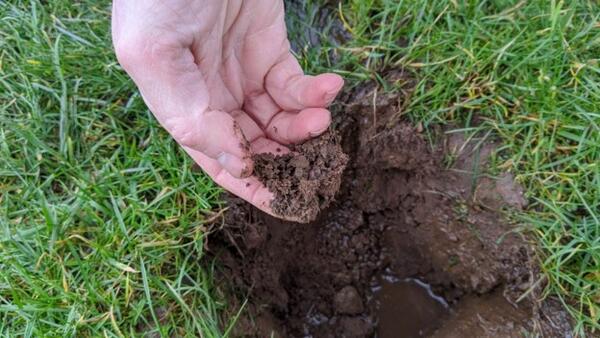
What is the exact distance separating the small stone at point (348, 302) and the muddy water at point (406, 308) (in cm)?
11

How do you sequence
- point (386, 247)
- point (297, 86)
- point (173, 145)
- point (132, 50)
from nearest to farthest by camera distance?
point (132, 50), point (297, 86), point (173, 145), point (386, 247)

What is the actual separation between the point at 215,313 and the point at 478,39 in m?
1.49

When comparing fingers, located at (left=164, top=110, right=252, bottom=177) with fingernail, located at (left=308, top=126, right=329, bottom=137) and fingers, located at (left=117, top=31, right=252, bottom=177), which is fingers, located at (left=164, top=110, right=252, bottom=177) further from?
fingernail, located at (left=308, top=126, right=329, bottom=137)

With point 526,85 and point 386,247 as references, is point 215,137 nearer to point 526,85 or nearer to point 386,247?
point 386,247

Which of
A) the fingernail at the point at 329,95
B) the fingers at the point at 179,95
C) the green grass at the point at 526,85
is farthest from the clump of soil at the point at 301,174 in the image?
the green grass at the point at 526,85

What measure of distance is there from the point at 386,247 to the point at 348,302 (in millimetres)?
305

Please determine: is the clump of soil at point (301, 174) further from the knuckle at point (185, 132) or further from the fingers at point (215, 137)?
the knuckle at point (185, 132)

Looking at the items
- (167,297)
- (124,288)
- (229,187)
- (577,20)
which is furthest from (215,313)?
(577,20)

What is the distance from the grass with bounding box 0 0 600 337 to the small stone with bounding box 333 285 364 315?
589 millimetres

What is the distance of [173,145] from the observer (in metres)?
2.04

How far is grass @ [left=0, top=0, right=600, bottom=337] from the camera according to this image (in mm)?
1833

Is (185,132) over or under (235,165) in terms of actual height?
over

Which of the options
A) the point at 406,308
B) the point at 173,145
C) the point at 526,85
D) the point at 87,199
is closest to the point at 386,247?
the point at 406,308

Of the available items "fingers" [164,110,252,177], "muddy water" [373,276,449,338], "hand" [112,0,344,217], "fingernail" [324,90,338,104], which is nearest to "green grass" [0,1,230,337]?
"hand" [112,0,344,217]
